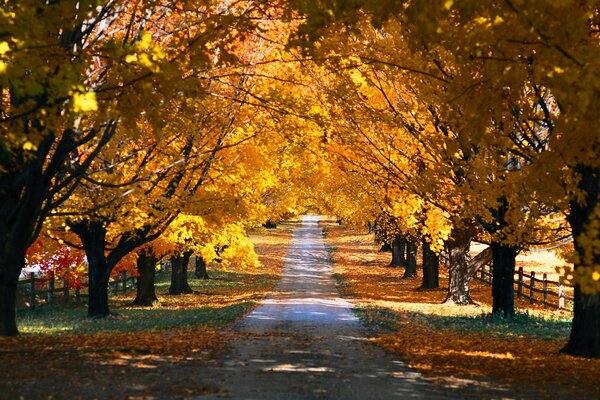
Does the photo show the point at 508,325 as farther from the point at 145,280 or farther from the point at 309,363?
the point at 145,280

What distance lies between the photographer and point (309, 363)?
34.2 feet

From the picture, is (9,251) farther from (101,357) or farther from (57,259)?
(57,259)

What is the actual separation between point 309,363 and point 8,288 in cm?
563

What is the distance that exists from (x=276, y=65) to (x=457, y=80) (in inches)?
449

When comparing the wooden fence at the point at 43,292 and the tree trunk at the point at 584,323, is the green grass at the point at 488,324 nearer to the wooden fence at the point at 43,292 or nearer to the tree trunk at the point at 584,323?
the tree trunk at the point at 584,323

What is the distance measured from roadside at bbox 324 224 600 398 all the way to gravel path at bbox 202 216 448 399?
0.54 m

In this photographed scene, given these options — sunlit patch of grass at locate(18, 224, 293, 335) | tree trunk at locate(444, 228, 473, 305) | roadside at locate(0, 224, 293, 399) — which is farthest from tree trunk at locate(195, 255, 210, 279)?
tree trunk at locate(444, 228, 473, 305)

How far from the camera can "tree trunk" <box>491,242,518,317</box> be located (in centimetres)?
1888

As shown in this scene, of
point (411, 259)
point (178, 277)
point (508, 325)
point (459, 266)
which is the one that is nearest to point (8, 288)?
point (508, 325)

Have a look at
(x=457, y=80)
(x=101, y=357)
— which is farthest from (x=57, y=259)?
(x=457, y=80)

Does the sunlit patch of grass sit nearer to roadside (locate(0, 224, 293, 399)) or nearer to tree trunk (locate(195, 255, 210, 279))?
roadside (locate(0, 224, 293, 399))

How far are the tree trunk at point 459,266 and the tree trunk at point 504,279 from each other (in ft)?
19.3

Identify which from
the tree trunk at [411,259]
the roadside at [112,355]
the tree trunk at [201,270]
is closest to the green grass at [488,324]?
the roadside at [112,355]

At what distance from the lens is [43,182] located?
11406 millimetres
